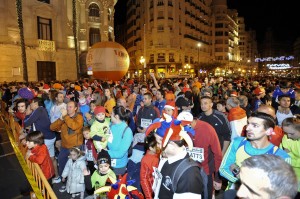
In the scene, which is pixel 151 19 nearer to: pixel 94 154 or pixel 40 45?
pixel 40 45

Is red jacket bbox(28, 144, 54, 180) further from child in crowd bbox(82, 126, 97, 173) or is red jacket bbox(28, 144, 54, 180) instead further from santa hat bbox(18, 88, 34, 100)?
santa hat bbox(18, 88, 34, 100)

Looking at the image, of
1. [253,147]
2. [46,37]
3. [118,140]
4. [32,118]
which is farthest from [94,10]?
[253,147]

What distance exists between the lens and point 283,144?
4113mm

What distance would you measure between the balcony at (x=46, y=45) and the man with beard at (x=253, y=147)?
30.4 m

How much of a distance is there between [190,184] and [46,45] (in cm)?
3139

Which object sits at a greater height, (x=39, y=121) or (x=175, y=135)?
(x=175, y=135)

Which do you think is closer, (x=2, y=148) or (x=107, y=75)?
(x=2, y=148)

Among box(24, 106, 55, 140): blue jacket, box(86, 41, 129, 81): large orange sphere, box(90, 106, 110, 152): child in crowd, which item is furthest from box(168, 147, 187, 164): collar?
box(86, 41, 129, 81): large orange sphere

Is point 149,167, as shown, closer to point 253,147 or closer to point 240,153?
point 240,153

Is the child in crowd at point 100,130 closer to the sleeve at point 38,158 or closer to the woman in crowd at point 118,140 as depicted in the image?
the woman in crowd at point 118,140

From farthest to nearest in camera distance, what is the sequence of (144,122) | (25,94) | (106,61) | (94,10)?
(94,10), (106,61), (25,94), (144,122)

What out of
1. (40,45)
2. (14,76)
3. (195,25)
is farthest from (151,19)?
(14,76)

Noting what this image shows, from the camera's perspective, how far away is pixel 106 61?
61.8 ft

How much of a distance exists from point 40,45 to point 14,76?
5285mm
